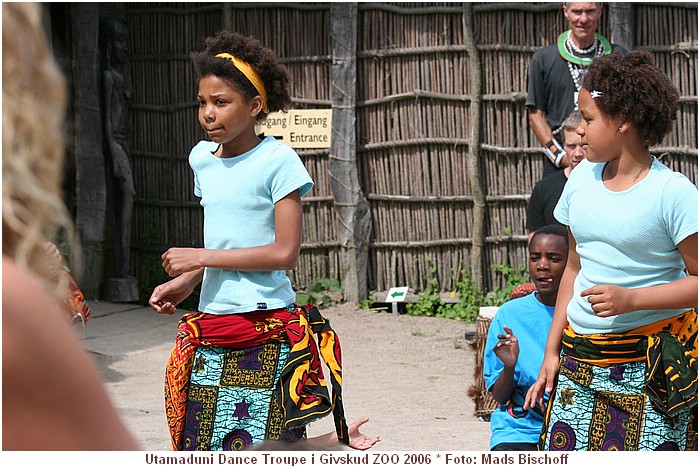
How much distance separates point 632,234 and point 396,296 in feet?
17.1

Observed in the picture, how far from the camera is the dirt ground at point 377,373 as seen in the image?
212 inches

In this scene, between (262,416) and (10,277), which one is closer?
(10,277)

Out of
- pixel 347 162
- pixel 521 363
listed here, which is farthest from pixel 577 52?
pixel 347 162

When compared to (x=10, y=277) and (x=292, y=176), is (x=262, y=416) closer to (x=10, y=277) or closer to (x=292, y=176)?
(x=292, y=176)

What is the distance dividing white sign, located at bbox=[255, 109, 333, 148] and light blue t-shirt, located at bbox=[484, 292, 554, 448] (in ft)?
14.9

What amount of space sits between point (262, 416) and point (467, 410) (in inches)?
111

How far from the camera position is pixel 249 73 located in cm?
353

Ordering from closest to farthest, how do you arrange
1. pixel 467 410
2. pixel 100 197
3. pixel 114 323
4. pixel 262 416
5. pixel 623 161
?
pixel 623 161 → pixel 262 416 → pixel 467 410 → pixel 114 323 → pixel 100 197

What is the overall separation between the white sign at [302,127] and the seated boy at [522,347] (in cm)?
444

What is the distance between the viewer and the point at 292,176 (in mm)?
3332

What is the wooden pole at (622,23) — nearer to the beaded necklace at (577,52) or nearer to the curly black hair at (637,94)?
the beaded necklace at (577,52)

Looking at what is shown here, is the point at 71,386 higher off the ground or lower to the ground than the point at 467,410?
higher
